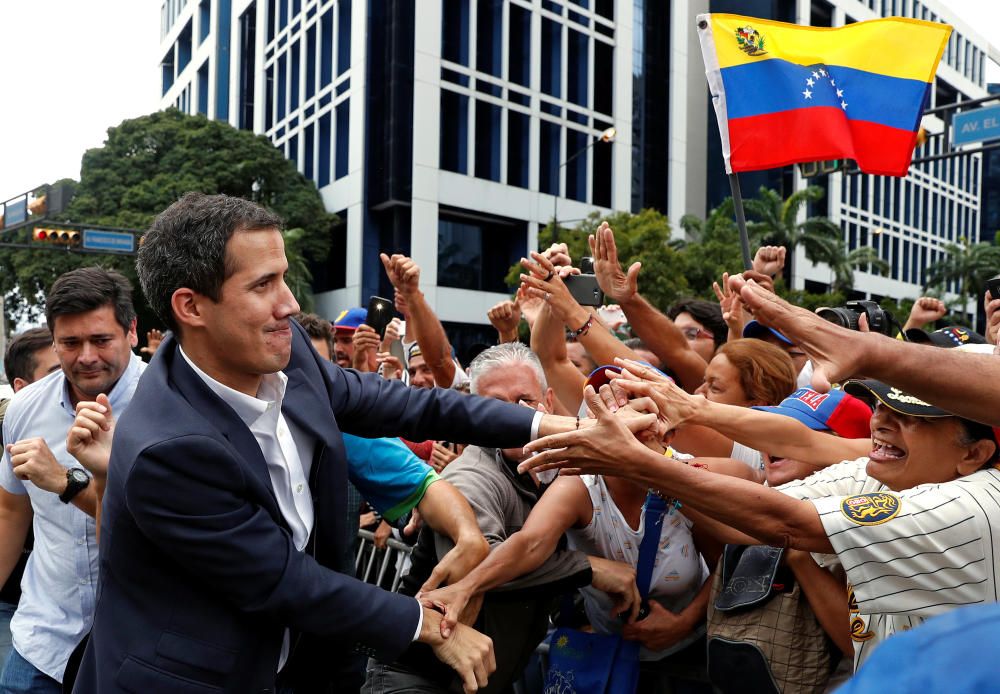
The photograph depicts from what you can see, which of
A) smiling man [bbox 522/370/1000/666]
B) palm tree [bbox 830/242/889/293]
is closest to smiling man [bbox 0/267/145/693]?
smiling man [bbox 522/370/1000/666]

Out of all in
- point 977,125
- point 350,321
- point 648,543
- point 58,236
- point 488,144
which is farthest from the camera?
point 488,144

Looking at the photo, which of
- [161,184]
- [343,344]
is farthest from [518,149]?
[343,344]

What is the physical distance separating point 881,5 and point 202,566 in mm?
60177

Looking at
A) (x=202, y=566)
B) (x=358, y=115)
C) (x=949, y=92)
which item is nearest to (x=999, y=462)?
(x=202, y=566)

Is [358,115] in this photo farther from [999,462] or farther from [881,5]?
[881,5]

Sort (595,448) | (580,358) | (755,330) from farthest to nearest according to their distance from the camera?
(580,358) → (755,330) → (595,448)

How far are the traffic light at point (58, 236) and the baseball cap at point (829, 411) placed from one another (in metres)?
21.8

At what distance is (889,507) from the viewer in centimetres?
224

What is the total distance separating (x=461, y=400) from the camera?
258 cm

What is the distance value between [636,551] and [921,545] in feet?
3.88

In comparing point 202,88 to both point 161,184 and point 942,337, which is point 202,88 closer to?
point 161,184

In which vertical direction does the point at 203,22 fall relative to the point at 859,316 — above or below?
above

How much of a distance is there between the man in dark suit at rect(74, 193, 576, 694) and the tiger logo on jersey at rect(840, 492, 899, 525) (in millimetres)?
1050

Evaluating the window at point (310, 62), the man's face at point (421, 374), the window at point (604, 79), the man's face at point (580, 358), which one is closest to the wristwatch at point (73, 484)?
the man's face at point (421, 374)
